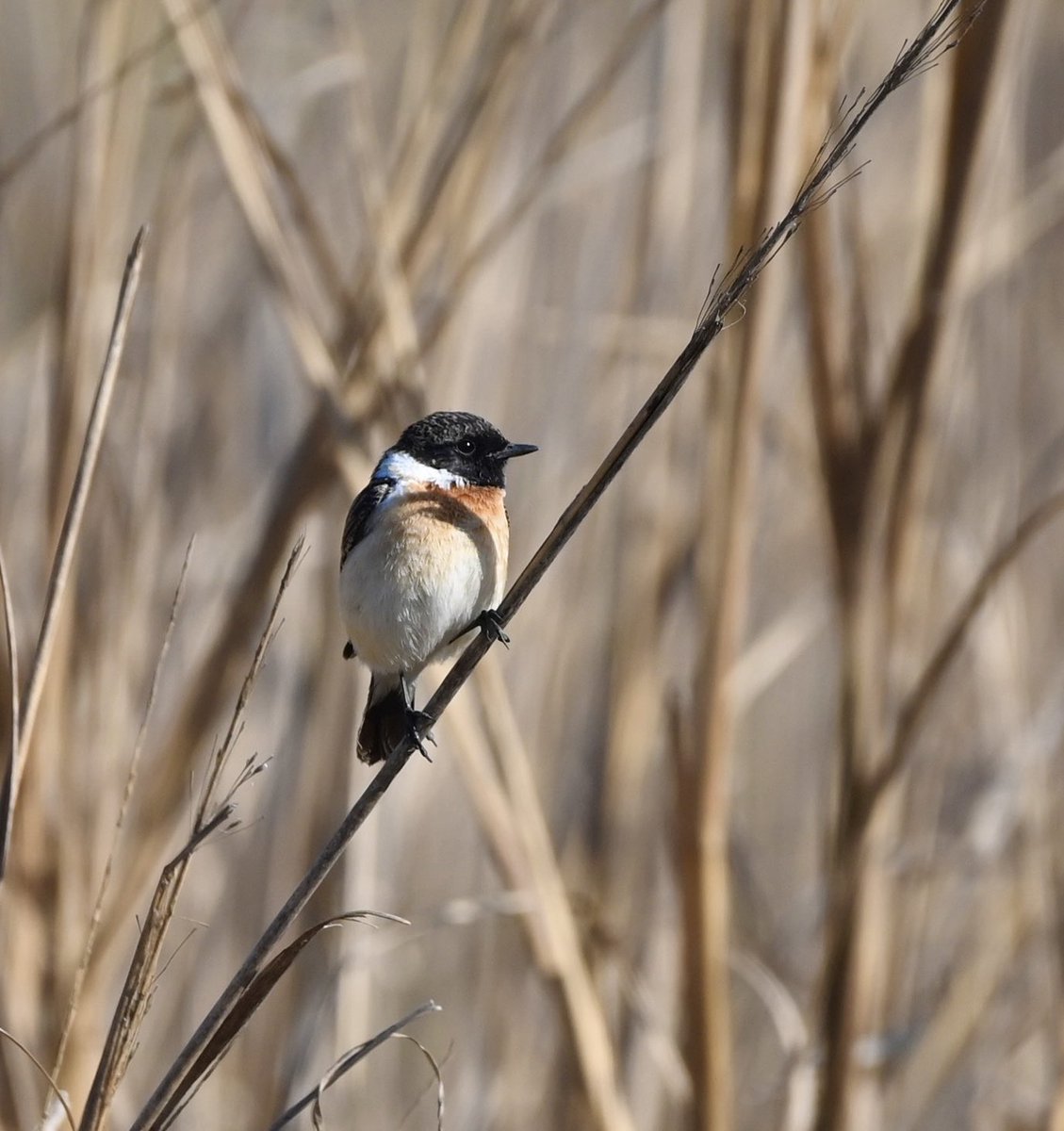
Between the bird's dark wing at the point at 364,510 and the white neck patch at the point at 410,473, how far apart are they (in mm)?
16

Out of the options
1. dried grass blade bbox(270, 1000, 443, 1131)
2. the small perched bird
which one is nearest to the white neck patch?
the small perched bird

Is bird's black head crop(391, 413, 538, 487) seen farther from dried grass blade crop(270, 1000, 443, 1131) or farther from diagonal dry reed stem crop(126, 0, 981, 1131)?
dried grass blade crop(270, 1000, 443, 1131)

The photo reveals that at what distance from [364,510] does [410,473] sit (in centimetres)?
11

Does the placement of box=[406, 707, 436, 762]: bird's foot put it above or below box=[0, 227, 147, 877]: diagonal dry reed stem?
below

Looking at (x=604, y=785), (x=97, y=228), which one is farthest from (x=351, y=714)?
(x=97, y=228)

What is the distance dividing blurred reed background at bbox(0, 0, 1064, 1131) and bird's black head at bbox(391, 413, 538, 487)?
140 mm

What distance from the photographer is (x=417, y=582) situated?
2152mm

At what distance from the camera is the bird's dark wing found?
2311 millimetres

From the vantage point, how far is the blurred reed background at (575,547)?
187 cm

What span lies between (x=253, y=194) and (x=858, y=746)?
3.89ft

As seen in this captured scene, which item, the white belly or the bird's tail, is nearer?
the white belly

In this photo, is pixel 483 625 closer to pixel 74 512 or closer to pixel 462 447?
pixel 462 447

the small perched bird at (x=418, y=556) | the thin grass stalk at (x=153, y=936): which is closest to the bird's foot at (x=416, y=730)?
the small perched bird at (x=418, y=556)

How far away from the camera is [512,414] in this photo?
2.92 meters
